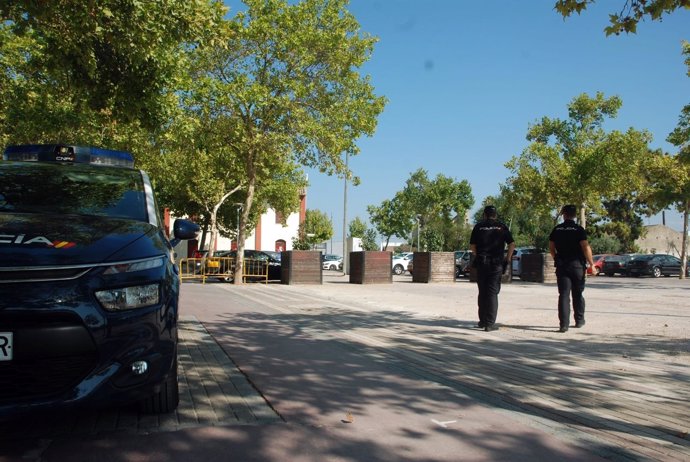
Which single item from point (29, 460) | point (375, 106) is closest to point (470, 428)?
point (29, 460)

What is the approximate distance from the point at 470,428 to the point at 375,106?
20.4 m

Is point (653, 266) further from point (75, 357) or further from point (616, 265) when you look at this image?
point (75, 357)

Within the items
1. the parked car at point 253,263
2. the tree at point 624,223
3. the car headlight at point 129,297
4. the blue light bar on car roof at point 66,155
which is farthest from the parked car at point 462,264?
the tree at point 624,223

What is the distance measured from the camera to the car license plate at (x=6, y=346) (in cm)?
284

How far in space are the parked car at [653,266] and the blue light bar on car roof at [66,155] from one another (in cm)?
3521

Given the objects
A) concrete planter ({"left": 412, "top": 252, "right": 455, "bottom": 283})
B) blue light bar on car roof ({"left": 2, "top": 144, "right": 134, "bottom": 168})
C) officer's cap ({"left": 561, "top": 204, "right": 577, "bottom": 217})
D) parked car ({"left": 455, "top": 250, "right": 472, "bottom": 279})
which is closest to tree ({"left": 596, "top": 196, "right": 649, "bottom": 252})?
parked car ({"left": 455, "top": 250, "right": 472, "bottom": 279})

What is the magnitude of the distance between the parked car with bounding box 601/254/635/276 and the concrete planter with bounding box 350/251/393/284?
69.3ft

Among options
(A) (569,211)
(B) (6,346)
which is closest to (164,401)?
(B) (6,346)

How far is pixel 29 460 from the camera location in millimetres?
3205

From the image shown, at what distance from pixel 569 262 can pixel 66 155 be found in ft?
23.1

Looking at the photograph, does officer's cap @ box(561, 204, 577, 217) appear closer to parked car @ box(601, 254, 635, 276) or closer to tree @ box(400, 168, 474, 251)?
parked car @ box(601, 254, 635, 276)

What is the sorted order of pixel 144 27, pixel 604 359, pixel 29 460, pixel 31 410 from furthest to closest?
pixel 144 27 < pixel 604 359 < pixel 29 460 < pixel 31 410

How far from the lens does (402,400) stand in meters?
4.56

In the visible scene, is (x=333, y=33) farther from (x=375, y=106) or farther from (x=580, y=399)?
(x=580, y=399)
